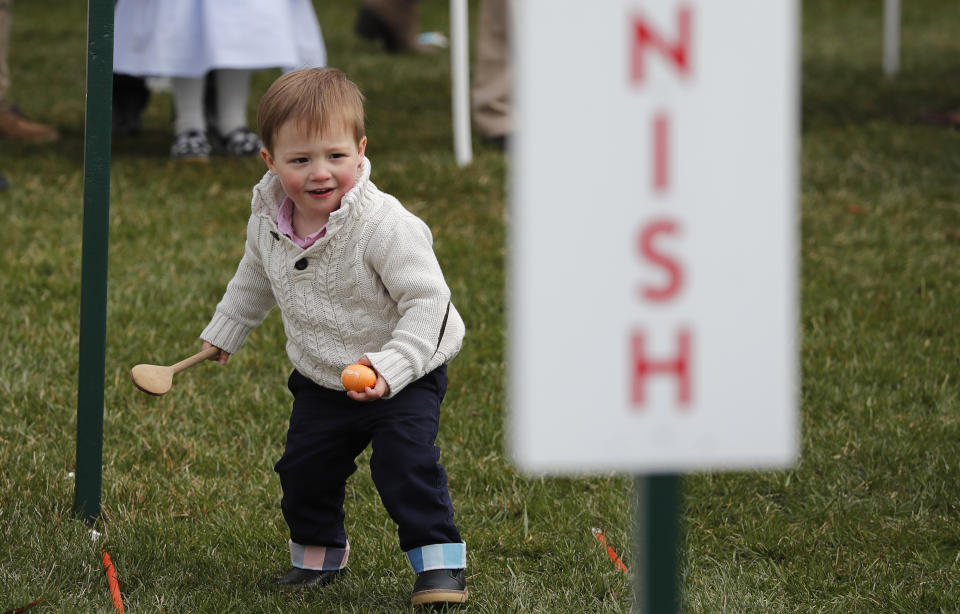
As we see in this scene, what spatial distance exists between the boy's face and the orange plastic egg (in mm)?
340

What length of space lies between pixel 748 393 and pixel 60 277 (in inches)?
147

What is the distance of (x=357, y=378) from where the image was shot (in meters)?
2.19

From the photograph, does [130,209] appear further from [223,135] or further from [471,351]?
[471,351]

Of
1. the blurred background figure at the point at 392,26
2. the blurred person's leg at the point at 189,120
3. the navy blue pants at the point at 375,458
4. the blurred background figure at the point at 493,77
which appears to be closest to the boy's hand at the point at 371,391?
the navy blue pants at the point at 375,458

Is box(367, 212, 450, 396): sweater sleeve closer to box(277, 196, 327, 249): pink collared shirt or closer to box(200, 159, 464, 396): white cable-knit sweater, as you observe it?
box(200, 159, 464, 396): white cable-knit sweater

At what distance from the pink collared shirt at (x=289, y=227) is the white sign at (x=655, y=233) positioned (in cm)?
140

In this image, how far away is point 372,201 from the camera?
92.7 inches

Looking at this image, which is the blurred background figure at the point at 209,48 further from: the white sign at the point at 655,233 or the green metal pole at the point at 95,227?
the white sign at the point at 655,233

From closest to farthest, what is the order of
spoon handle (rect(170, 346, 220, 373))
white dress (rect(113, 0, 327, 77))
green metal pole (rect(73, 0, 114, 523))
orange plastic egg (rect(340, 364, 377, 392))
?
1. orange plastic egg (rect(340, 364, 377, 392))
2. spoon handle (rect(170, 346, 220, 373))
3. green metal pole (rect(73, 0, 114, 523))
4. white dress (rect(113, 0, 327, 77))

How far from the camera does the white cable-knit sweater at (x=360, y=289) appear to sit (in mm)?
2297

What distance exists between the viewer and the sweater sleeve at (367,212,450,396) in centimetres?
226

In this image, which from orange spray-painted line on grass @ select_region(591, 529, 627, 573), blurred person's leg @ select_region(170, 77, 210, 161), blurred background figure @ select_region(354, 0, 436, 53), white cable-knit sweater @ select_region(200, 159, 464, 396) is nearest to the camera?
white cable-knit sweater @ select_region(200, 159, 464, 396)

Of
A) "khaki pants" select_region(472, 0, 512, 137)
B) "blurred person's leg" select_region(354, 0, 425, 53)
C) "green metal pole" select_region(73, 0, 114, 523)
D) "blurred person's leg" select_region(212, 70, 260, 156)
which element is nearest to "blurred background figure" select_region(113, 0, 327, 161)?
"blurred person's leg" select_region(212, 70, 260, 156)

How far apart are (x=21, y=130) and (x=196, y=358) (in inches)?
174
